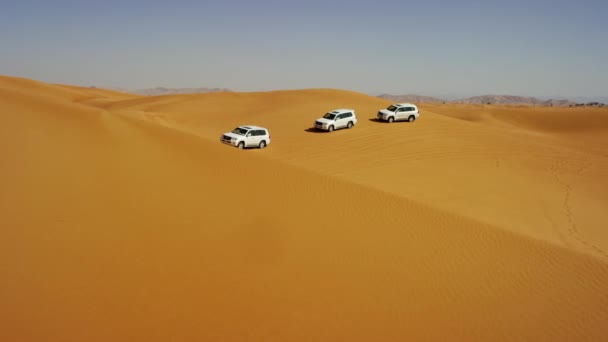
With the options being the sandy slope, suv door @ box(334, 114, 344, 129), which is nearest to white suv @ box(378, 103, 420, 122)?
the sandy slope

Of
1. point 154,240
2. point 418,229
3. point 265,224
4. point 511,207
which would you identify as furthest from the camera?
point 511,207

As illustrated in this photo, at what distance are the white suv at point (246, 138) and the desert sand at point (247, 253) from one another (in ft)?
22.4

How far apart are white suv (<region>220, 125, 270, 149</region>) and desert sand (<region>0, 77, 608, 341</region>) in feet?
22.4

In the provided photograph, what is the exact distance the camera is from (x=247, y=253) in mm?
6023

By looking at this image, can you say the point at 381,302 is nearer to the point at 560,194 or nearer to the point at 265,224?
the point at 265,224

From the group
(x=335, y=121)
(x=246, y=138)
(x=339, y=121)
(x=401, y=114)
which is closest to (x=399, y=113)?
(x=401, y=114)

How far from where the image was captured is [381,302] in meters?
5.16

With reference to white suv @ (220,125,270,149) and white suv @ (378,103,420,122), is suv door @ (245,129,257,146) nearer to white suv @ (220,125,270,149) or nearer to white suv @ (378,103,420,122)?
white suv @ (220,125,270,149)

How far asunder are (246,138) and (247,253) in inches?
596

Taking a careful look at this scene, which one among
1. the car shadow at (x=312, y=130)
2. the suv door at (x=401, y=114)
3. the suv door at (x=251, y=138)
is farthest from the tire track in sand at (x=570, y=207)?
the suv door at (x=251, y=138)

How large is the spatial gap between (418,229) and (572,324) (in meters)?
3.16

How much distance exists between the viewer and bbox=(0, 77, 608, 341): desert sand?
4434 mm

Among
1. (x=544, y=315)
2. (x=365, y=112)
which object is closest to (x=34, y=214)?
(x=544, y=315)

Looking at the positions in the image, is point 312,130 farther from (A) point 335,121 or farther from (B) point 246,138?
(B) point 246,138
